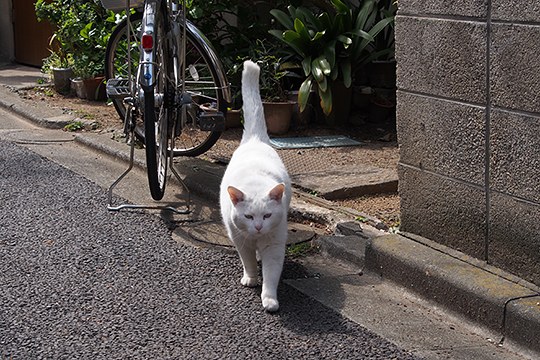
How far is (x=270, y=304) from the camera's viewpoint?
11.9 ft

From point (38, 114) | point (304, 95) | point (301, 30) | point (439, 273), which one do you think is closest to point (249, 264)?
point (439, 273)

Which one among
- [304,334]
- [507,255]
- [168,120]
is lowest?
[304,334]

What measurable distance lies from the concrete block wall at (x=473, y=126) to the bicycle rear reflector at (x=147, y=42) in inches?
54.6

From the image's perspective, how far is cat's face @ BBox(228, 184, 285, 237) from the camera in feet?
12.1

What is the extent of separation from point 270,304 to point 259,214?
376mm

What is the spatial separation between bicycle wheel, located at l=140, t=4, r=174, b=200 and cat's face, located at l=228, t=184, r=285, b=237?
1.07 metres

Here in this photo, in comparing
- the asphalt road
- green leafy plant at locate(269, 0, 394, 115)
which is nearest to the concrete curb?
green leafy plant at locate(269, 0, 394, 115)

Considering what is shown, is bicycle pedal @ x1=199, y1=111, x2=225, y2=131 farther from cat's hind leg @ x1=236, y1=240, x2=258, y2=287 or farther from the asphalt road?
cat's hind leg @ x1=236, y1=240, x2=258, y2=287

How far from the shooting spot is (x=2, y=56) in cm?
1216

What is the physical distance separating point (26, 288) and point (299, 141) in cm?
307

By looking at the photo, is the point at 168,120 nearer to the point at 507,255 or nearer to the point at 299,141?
the point at 299,141

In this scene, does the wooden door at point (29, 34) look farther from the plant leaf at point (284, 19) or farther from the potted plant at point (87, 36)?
the plant leaf at point (284, 19)

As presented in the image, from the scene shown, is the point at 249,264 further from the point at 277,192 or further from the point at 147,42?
the point at 147,42

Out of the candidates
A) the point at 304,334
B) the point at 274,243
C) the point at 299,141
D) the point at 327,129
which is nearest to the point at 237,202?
the point at 274,243
